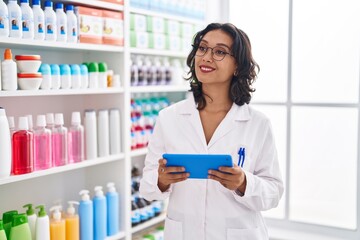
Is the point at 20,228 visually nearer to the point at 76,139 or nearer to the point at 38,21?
the point at 76,139

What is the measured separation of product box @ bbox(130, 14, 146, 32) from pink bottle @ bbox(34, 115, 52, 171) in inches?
33.1

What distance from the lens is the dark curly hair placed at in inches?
72.9

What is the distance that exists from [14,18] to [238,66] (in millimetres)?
985

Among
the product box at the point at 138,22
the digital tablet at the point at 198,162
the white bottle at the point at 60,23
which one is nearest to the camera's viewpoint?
the digital tablet at the point at 198,162

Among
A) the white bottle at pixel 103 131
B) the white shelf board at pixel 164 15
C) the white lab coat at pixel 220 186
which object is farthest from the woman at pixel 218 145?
the white shelf board at pixel 164 15

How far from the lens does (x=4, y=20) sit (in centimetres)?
188

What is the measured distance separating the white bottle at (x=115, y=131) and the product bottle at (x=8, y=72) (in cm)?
70

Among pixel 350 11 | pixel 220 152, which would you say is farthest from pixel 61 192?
pixel 350 11

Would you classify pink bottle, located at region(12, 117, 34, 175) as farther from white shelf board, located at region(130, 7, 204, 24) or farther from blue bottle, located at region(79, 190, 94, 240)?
white shelf board, located at region(130, 7, 204, 24)

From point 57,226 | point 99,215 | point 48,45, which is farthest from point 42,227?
point 48,45

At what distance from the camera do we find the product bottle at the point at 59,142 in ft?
7.27

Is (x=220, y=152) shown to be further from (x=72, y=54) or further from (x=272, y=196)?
(x=72, y=54)

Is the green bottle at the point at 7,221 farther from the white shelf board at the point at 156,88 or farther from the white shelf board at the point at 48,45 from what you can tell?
the white shelf board at the point at 156,88

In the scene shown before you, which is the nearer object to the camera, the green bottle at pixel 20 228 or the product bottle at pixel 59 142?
the green bottle at pixel 20 228
